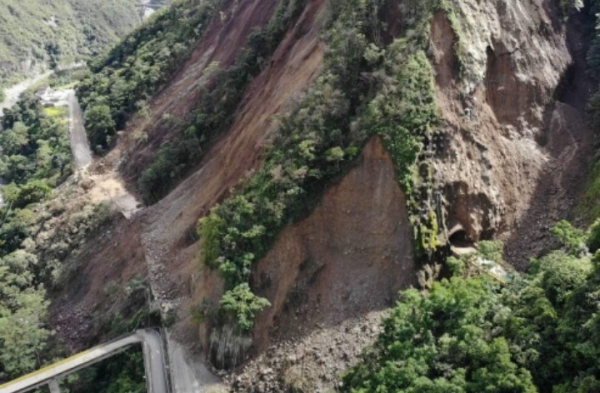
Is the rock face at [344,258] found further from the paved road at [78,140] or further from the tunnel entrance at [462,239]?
the paved road at [78,140]

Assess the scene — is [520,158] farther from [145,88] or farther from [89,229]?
[145,88]

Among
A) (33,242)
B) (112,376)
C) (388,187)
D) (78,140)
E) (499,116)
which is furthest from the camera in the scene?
(78,140)

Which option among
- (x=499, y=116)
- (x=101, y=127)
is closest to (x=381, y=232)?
(x=499, y=116)

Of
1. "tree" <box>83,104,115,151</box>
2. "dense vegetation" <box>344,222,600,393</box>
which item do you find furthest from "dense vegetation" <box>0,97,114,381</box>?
"dense vegetation" <box>344,222,600,393</box>

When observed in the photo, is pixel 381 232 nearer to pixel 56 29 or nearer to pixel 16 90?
pixel 16 90

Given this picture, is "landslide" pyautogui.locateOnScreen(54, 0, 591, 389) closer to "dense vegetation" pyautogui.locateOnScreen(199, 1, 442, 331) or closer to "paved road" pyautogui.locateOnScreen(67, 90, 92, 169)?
"dense vegetation" pyautogui.locateOnScreen(199, 1, 442, 331)

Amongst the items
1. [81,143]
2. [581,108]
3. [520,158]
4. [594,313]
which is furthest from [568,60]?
[81,143]
